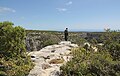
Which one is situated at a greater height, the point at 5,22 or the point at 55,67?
the point at 5,22

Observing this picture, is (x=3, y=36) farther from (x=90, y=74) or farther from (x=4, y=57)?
(x=90, y=74)

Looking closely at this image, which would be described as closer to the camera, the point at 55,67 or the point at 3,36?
the point at 55,67

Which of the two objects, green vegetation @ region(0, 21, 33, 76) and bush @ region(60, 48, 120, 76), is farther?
green vegetation @ region(0, 21, 33, 76)

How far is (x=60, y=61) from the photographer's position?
35.3ft

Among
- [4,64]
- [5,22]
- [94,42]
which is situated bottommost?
[4,64]

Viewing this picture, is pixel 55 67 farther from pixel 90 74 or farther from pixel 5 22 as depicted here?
pixel 5 22

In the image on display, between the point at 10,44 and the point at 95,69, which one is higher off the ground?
the point at 10,44

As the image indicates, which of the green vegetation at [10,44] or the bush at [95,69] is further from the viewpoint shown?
the green vegetation at [10,44]

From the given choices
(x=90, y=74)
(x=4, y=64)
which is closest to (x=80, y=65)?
(x=90, y=74)

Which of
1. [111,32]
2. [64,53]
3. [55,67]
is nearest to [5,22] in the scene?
[64,53]

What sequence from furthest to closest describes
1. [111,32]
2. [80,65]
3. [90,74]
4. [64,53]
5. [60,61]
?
[64,53], [111,32], [60,61], [80,65], [90,74]

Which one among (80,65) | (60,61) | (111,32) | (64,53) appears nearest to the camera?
(80,65)

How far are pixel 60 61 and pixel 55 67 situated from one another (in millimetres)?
1160

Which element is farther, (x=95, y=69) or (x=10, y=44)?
(x=10, y=44)
